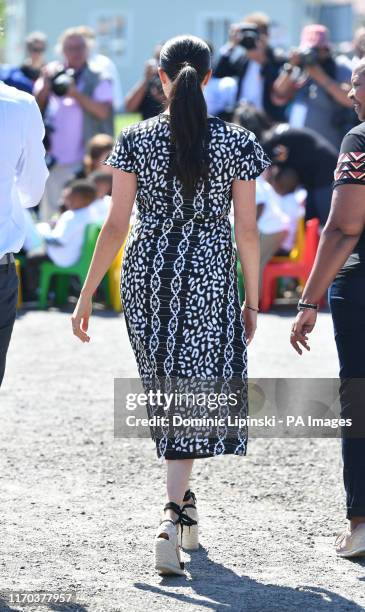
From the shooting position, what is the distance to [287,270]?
9945 millimetres

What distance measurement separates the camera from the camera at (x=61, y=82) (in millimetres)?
11398

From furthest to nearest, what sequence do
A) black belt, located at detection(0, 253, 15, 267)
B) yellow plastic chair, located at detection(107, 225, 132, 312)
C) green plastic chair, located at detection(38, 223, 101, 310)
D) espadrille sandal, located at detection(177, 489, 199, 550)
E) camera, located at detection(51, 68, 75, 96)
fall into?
camera, located at detection(51, 68, 75, 96)
yellow plastic chair, located at detection(107, 225, 132, 312)
green plastic chair, located at detection(38, 223, 101, 310)
espadrille sandal, located at detection(177, 489, 199, 550)
black belt, located at detection(0, 253, 15, 267)

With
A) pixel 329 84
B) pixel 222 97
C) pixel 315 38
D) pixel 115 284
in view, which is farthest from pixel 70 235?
pixel 315 38

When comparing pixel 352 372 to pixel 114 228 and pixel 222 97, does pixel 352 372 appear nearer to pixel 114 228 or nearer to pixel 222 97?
pixel 114 228

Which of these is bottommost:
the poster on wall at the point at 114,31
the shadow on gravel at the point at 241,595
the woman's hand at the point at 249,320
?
the poster on wall at the point at 114,31

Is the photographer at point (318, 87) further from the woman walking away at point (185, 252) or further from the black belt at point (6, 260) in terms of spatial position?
the black belt at point (6, 260)

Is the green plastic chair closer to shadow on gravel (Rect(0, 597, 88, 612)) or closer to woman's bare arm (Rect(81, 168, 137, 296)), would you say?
woman's bare arm (Rect(81, 168, 137, 296))

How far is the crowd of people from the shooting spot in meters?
9.90

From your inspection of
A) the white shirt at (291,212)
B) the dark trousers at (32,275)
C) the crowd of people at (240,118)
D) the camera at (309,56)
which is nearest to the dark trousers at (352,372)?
the crowd of people at (240,118)

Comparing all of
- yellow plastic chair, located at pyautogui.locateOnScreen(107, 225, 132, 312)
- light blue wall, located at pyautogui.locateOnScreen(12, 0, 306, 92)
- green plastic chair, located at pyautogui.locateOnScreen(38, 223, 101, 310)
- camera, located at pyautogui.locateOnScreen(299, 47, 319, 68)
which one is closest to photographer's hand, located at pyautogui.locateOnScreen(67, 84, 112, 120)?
camera, located at pyautogui.locateOnScreen(299, 47, 319, 68)

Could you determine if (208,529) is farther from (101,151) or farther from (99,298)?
(101,151)

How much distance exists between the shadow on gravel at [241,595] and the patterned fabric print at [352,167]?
138 centimetres

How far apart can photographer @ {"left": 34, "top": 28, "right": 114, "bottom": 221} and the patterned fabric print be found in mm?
7519

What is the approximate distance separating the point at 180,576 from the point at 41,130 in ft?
5.16
